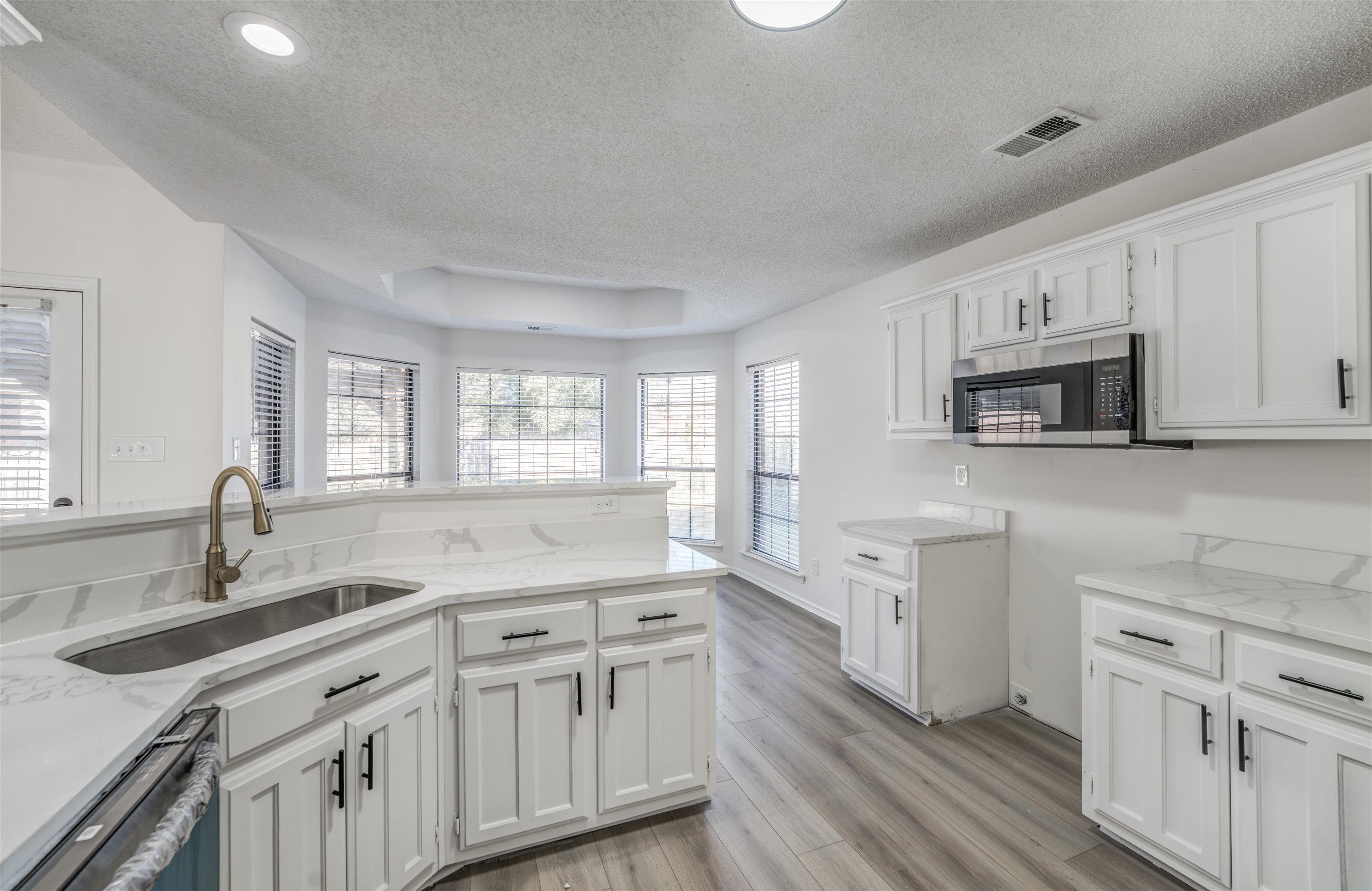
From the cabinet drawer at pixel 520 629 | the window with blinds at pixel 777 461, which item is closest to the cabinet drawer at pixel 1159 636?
the cabinet drawer at pixel 520 629

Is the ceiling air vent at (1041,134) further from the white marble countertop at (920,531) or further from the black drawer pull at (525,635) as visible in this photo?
the black drawer pull at (525,635)

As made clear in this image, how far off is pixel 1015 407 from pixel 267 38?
9.69 ft

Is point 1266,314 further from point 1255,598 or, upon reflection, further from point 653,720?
point 653,720

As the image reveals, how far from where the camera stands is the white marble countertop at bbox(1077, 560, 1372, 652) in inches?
57.3

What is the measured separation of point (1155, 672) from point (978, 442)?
120cm

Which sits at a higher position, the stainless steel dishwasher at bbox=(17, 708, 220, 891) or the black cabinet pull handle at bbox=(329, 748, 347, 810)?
the stainless steel dishwasher at bbox=(17, 708, 220, 891)

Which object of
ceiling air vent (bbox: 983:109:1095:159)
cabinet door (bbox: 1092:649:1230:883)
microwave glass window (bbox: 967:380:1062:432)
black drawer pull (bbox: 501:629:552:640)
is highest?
ceiling air vent (bbox: 983:109:1095:159)

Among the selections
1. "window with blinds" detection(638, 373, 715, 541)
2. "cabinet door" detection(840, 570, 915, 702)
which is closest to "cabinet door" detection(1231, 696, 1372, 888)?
"cabinet door" detection(840, 570, 915, 702)

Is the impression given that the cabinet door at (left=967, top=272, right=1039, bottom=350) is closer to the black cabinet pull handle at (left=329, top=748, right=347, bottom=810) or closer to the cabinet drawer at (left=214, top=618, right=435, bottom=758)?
the cabinet drawer at (left=214, top=618, right=435, bottom=758)

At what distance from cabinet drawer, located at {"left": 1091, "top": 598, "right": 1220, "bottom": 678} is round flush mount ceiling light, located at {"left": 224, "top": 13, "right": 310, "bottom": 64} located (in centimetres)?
301

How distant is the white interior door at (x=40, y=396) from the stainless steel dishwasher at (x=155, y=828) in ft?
8.80

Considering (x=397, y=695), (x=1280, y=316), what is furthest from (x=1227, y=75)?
(x=397, y=695)

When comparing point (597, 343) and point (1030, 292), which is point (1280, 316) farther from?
point (597, 343)

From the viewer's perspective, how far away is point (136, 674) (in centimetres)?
118
